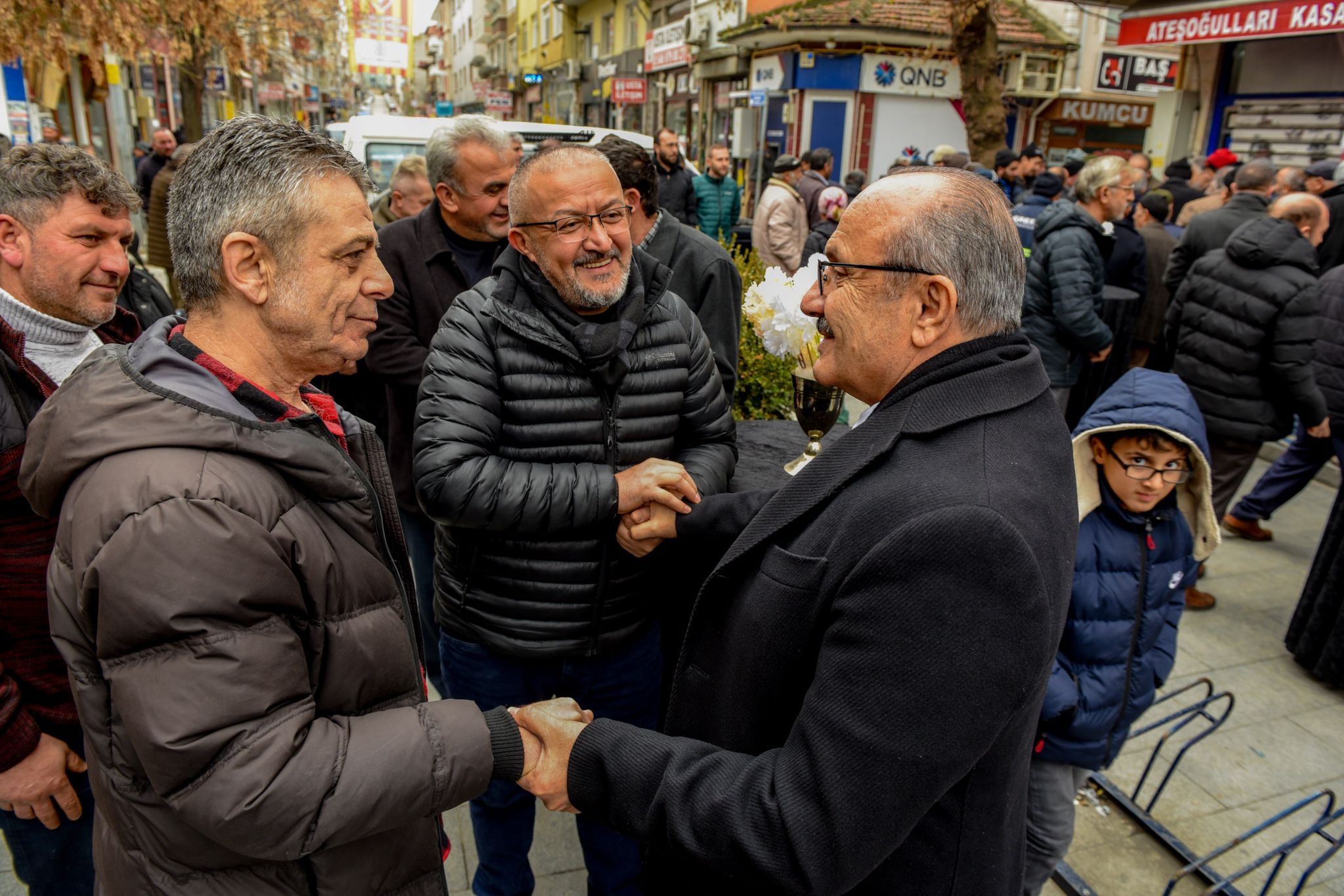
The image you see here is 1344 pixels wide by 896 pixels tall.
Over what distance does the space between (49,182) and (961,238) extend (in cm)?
218

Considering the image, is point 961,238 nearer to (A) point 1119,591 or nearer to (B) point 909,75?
(A) point 1119,591

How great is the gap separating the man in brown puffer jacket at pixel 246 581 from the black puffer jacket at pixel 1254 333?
4.73m

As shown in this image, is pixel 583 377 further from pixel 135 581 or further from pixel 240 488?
pixel 135 581

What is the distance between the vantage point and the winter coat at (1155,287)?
283 inches

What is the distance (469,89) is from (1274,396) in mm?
59976

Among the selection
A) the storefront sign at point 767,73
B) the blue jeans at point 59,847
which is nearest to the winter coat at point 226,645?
the blue jeans at point 59,847

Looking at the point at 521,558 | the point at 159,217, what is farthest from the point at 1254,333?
the point at 159,217

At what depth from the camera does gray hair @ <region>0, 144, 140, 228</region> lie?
2.11m

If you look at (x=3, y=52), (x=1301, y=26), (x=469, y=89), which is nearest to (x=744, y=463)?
(x=3, y=52)

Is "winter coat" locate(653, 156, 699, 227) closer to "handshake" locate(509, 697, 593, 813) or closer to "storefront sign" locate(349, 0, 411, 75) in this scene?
"handshake" locate(509, 697, 593, 813)

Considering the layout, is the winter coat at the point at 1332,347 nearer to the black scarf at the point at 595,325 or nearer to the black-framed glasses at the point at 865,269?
the black scarf at the point at 595,325

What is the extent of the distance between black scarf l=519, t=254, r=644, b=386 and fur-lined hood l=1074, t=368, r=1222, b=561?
1.32 m

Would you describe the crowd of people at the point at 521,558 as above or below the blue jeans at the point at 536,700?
above

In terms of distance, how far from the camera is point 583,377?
2215 millimetres
